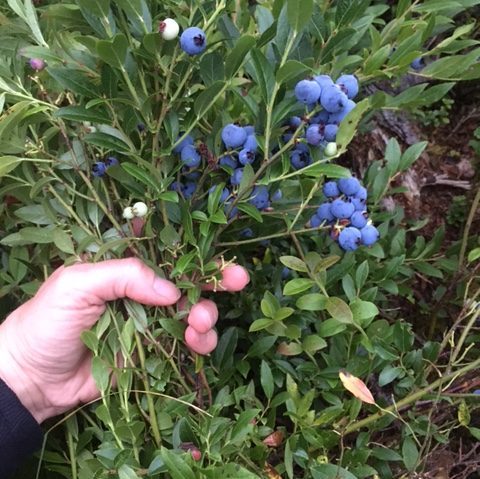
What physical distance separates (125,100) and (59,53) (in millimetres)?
148

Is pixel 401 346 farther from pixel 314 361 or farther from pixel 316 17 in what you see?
pixel 316 17

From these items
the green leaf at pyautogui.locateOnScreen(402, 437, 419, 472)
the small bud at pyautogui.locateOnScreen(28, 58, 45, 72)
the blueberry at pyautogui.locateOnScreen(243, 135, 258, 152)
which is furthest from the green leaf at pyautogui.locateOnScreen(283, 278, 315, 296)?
the small bud at pyautogui.locateOnScreen(28, 58, 45, 72)

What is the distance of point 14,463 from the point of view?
1.12 meters

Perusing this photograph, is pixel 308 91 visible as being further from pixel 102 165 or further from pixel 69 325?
pixel 69 325

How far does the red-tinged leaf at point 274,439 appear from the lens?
3.07ft

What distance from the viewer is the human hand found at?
2.94 ft

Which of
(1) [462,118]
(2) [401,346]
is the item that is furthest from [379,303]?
(1) [462,118]

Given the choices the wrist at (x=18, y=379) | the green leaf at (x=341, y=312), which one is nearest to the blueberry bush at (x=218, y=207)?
the green leaf at (x=341, y=312)

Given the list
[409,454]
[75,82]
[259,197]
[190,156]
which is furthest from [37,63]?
[409,454]

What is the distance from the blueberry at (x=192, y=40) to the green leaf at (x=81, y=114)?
145 millimetres

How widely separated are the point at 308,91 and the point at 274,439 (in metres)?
0.52

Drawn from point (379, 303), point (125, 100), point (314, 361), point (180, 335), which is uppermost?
point (125, 100)

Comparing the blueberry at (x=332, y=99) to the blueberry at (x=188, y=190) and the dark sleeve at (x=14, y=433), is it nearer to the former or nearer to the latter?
the blueberry at (x=188, y=190)

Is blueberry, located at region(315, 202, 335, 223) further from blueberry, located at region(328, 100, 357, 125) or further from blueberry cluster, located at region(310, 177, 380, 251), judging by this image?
blueberry, located at region(328, 100, 357, 125)
